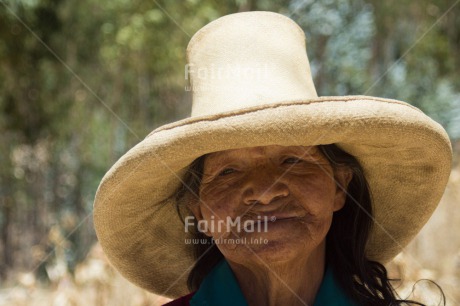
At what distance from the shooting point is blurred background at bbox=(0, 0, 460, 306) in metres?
5.26

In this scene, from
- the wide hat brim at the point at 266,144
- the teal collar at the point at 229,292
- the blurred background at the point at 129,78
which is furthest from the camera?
the blurred background at the point at 129,78

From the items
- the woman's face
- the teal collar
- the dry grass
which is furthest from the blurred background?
the woman's face

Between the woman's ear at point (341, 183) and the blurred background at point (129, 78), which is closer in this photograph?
the woman's ear at point (341, 183)

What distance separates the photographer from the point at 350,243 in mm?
2373

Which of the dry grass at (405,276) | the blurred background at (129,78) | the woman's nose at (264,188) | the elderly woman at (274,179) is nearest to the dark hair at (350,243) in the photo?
the elderly woman at (274,179)

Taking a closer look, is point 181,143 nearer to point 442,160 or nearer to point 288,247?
point 288,247

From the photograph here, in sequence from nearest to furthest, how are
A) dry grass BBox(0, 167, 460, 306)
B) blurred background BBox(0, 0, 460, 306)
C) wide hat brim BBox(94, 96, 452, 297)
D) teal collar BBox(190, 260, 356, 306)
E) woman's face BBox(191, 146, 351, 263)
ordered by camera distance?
wide hat brim BBox(94, 96, 452, 297), woman's face BBox(191, 146, 351, 263), teal collar BBox(190, 260, 356, 306), dry grass BBox(0, 167, 460, 306), blurred background BBox(0, 0, 460, 306)

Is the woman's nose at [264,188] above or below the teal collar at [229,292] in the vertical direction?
above

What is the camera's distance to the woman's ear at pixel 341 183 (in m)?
2.25

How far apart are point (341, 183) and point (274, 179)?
0.27 meters

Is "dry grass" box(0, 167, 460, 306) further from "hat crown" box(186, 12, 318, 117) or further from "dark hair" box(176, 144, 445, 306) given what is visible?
"hat crown" box(186, 12, 318, 117)

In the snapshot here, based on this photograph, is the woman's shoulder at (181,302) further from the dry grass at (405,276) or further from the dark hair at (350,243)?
the dry grass at (405,276)

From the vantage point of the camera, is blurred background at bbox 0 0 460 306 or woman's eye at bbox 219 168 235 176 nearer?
woman's eye at bbox 219 168 235 176

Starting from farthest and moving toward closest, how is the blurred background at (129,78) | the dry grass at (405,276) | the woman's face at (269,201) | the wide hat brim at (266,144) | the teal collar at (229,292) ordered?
the blurred background at (129,78) → the dry grass at (405,276) → the teal collar at (229,292) → the woman's face at (269,201) → the wide hat brim at (266,144)
